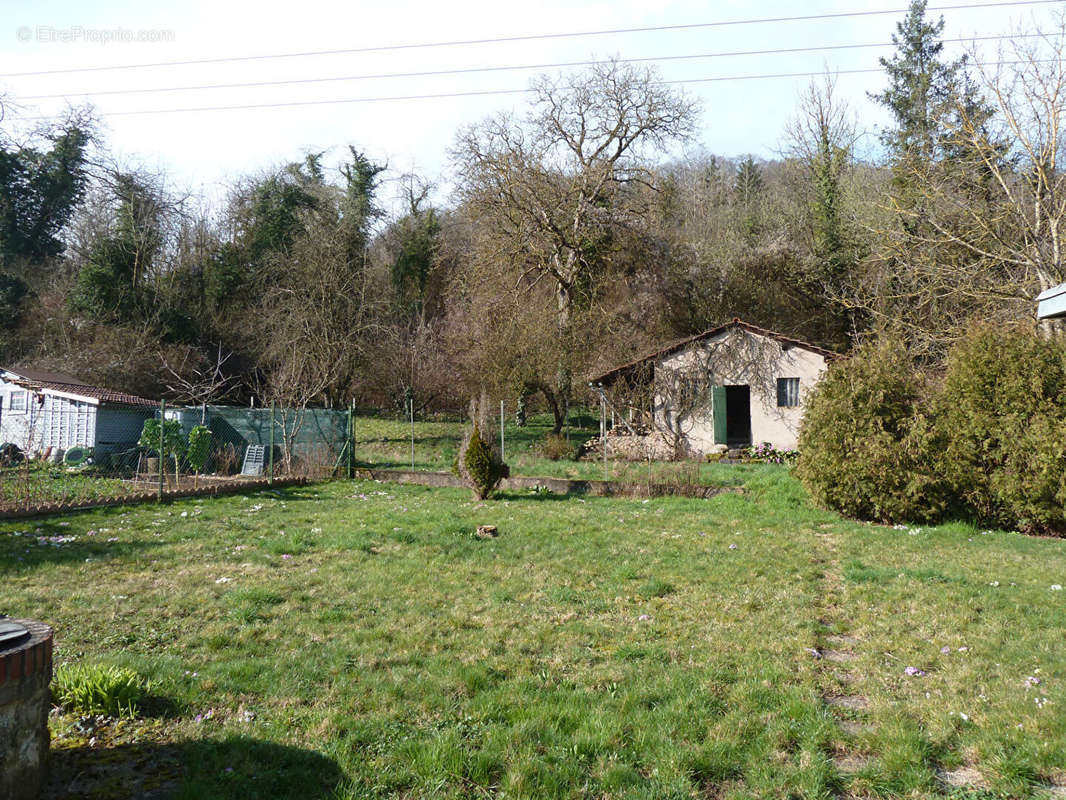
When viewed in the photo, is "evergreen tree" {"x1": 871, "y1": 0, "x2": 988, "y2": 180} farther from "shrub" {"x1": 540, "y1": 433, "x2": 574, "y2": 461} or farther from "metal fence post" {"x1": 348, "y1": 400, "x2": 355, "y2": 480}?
"metal fence post" {"x1": 348, "y1": 400, "x2": 355, "y2": 480}

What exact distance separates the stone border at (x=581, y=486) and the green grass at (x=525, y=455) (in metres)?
0.22

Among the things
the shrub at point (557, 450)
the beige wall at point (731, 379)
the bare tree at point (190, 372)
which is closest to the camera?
the shrub at point (557, 450)

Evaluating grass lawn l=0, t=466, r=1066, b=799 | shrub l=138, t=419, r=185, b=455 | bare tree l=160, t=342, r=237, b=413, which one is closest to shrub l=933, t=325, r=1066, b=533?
grass lawn l=0, t=466, r=1066, b=799

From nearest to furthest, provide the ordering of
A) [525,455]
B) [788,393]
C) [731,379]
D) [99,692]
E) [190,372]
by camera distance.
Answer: [99,692] < [525,455] < [788,393] < [731,379] < [190,372]

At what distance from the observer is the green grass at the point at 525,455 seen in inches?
588

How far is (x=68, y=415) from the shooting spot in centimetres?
1884

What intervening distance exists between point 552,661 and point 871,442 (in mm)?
8151

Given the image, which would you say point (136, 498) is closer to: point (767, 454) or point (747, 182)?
point (767, 454)

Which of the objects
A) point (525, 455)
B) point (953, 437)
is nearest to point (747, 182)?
point (525, 455)

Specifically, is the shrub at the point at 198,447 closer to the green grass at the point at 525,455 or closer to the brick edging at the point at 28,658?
the green grass at the point at 525,455

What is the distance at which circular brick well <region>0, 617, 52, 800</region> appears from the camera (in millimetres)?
2674

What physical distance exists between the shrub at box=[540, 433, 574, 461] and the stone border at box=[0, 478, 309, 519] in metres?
Answer: 7.89

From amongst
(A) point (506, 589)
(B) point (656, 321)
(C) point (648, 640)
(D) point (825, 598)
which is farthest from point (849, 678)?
(B) point (656, 321)

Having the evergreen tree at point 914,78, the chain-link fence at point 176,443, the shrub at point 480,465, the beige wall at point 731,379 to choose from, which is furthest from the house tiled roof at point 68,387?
the evergreen tree at point 914,78
